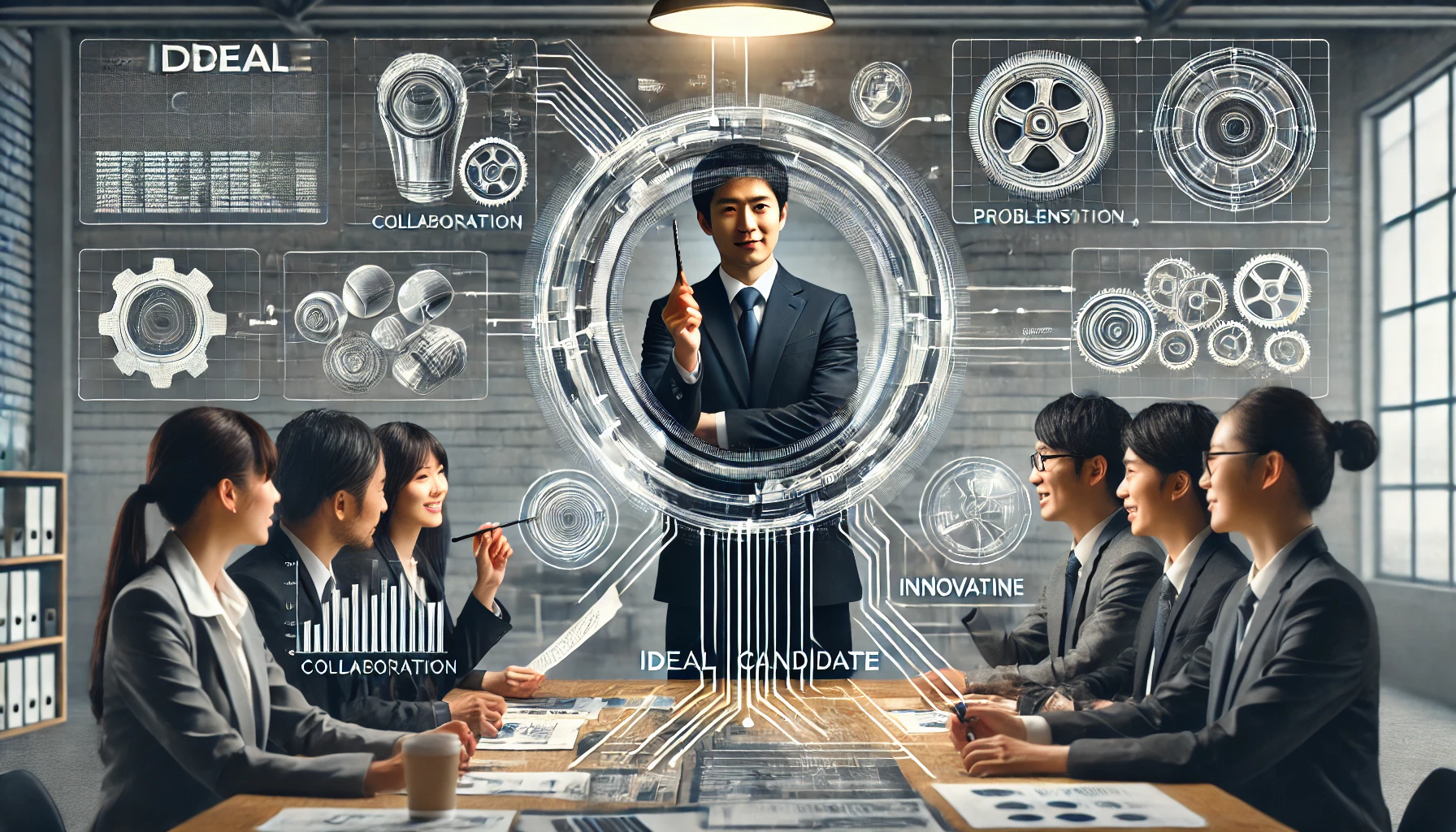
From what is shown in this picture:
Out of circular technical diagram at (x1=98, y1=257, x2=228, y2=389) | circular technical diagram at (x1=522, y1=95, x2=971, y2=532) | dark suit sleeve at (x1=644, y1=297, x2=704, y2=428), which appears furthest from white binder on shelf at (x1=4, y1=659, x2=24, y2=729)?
dark suit sleeve at (x1=644, y1=297, x2=704, y2=428)

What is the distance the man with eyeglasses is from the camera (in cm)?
300

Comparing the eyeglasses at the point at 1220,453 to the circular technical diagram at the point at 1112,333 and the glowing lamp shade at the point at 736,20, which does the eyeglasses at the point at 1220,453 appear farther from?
the glowing lamp shade at the point at 736,20

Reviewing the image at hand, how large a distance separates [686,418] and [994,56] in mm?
1222

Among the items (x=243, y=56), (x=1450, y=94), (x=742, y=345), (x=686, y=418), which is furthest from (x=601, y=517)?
(x=1450, y=94)

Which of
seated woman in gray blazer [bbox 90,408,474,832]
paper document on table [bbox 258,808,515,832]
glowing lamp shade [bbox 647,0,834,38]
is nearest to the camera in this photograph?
paper document on table [bbox 258,808,515,832]

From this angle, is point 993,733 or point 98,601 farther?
point 98,601

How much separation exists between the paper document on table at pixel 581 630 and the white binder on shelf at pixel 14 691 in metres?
1.29

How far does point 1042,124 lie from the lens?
3133mm

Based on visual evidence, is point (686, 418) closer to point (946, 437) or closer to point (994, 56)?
point (946, 437)

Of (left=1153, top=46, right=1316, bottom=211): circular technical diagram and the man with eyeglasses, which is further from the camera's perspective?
(left=1153, top=46, right=1316, bottom=211): circular technical diagram

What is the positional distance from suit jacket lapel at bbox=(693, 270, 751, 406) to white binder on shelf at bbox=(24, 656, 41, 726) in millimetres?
1890

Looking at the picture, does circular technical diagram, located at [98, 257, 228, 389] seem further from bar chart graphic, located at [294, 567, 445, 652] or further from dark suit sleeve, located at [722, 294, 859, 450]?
dark suit sleeve, located at [722, 294, 859, 450]

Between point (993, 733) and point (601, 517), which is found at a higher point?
point (601, 517)

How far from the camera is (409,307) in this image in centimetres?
312
